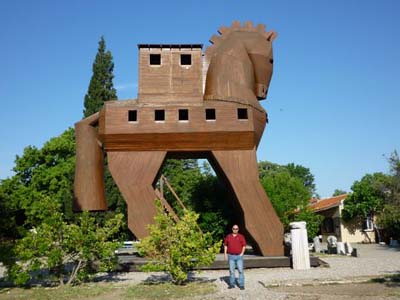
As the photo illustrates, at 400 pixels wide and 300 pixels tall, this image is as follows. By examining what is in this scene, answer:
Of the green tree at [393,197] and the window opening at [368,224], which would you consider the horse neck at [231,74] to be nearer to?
the green tree at [393,197]

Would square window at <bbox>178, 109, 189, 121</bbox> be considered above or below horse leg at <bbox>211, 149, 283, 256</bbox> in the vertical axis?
above

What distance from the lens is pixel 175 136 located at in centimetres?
1498

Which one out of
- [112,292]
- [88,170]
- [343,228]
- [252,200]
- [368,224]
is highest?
[88,170]

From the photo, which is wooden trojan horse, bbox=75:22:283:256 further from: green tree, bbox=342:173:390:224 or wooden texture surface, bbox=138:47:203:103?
green tree, bbox=342:173:390:224

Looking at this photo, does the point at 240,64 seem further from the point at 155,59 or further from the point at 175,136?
the point at 175,136

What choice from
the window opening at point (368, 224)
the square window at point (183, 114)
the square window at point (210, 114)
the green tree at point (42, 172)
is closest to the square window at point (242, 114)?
the square window at point (210, 114)

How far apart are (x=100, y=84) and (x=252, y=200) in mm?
25757

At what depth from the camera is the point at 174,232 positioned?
423 inches

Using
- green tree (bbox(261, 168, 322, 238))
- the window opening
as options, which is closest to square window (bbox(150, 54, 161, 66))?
green tree (bbox(261, 168, 322, 238))

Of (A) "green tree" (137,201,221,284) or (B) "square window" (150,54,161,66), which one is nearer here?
(A) "green tree" (137,201,221,284)

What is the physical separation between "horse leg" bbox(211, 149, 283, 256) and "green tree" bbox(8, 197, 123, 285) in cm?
487

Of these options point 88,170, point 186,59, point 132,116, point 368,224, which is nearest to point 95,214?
point 88,170

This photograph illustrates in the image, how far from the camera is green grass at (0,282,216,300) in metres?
9.41

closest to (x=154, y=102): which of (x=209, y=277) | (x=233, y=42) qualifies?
(x=233, y=42)
